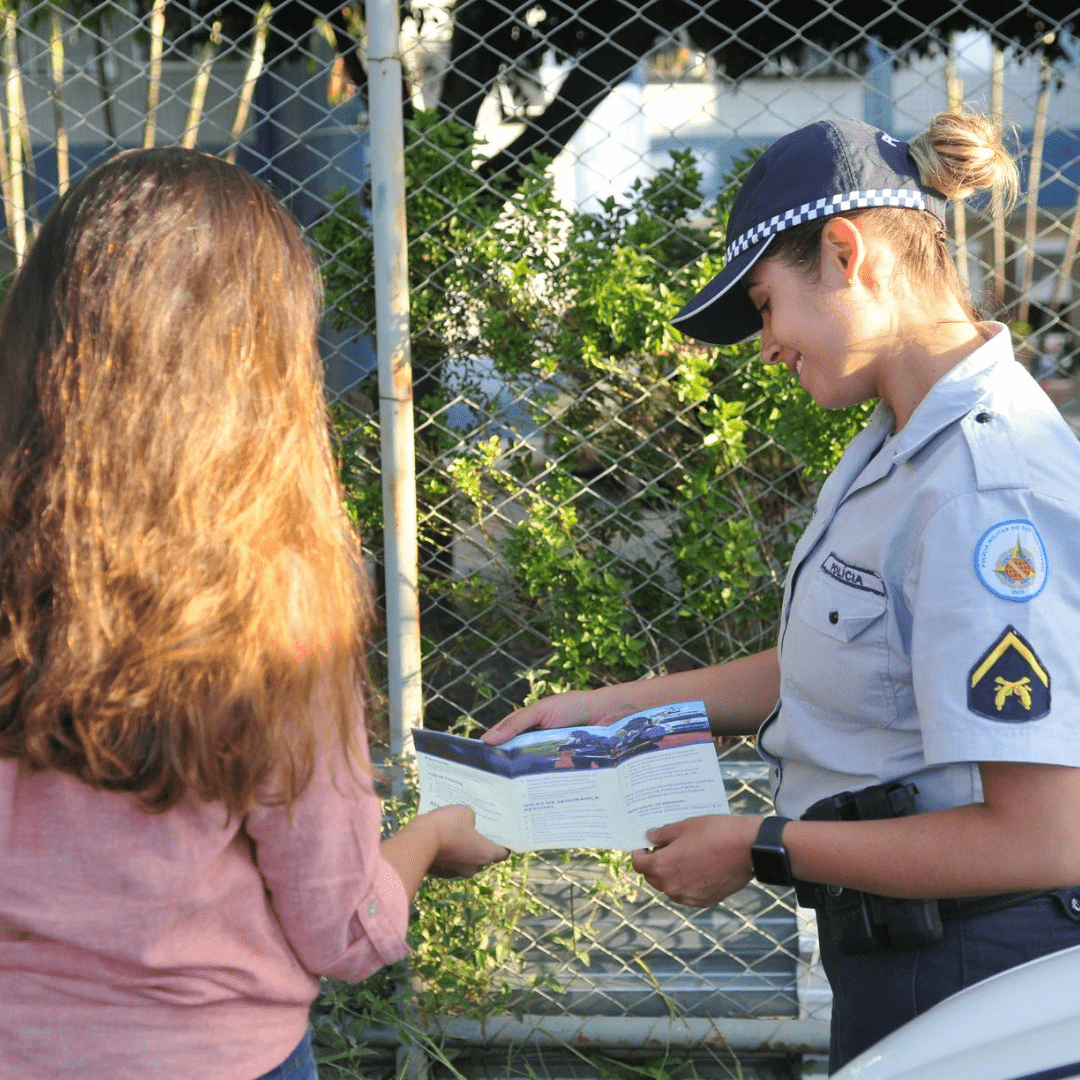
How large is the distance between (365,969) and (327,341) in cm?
222

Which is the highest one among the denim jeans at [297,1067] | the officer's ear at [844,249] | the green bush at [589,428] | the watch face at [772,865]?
the officer's ear at [844,249]

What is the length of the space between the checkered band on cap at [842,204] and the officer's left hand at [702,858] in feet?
2.78

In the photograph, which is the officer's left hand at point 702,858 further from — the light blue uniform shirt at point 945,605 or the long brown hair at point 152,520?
the long brown hair at point 152,520

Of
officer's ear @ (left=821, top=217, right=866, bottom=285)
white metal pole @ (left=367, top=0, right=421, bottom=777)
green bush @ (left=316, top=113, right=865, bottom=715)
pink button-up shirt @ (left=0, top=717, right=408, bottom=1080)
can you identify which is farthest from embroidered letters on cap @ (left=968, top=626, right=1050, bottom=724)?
white metal pole @ (left=367, top=0, right=421, bottom=777)

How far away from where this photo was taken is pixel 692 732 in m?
1.97

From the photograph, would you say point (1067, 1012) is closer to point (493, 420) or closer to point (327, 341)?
point (493, 420)

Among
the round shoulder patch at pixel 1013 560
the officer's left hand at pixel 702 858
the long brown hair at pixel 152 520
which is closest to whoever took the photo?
the long brown hair at pixel 152 520

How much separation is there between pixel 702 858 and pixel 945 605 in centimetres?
55

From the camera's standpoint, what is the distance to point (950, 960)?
1624 mm

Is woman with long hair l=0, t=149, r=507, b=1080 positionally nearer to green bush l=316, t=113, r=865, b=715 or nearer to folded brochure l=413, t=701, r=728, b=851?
folded brochure l=413, t=701, r=728, b=851

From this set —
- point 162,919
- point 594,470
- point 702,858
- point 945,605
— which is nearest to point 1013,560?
point 945,605

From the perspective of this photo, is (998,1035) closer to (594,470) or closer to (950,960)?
(950,960)

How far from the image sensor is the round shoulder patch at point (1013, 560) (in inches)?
56.4

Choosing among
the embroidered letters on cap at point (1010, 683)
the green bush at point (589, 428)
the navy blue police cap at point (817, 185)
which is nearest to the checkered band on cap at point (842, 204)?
the navy blue police cap at point (817, 185)
